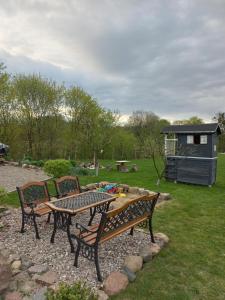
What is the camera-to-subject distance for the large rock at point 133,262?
3078 mm

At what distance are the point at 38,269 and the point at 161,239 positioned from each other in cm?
218

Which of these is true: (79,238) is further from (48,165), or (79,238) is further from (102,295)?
(48,165)

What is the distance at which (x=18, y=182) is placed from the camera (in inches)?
352

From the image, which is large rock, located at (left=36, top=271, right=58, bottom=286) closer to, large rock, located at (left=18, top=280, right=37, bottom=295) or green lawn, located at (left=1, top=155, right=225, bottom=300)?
large rock, located at (left=18, top=280, right=37, bottom=295)

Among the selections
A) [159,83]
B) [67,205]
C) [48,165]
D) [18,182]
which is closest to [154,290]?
[67,205]

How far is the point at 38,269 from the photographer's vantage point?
2951 millimetres

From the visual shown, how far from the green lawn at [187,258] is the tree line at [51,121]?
30.6 feet

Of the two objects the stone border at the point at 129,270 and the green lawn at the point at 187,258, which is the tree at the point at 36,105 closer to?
the green lawn at the point at 187,258

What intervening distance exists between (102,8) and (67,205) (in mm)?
5666

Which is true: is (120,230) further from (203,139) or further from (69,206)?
(203,139)

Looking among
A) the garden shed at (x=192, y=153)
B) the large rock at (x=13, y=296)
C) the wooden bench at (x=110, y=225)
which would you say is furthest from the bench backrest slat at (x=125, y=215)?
the garden shed at (x=192, y=153)

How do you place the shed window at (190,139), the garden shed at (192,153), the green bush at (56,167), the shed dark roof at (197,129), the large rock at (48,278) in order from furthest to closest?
1. the shed window at (190,139)
2. the garden shed at (192,153)
3. the shed dark roof at (197,129)
4. the green bush at (56,167)
5. the large rock at (48,278)

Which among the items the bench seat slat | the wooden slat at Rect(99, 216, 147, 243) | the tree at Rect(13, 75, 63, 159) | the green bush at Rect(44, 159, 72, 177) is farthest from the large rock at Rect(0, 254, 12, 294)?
the tree at Rect(13, 75, 63, 159)

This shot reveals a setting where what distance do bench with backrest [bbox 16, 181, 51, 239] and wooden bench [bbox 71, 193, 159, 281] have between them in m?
1.27
